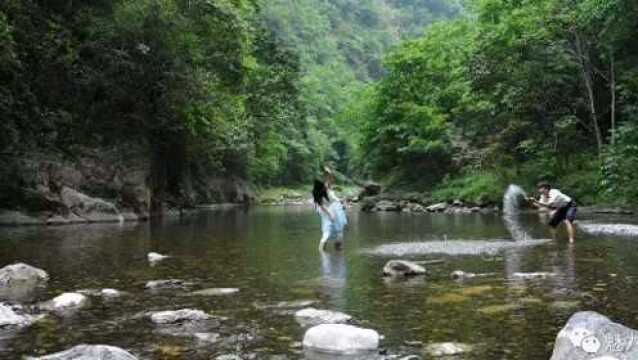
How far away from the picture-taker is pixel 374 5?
190 m

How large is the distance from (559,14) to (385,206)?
17.1 meters

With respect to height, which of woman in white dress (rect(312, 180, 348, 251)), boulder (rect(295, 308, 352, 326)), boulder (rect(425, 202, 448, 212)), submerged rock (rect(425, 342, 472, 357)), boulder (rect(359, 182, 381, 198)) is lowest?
submerged rock (rect(425, 342, 472, 357))

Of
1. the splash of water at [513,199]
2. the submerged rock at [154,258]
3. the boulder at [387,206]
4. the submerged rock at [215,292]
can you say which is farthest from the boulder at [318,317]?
the boulder at [387,206]

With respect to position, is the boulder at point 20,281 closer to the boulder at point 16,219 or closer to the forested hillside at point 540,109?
the boulder at point 16,219

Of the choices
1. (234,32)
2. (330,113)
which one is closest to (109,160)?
(234,32)

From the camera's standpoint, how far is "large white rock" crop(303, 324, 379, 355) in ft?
23.2

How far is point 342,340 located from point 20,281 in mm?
7125

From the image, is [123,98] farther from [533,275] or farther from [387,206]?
[533,275]

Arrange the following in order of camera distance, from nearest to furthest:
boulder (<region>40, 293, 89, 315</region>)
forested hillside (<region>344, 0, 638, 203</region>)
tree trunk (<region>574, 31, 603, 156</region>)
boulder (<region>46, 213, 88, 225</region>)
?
boulder (<region>40, 293, 89, 315</region>) → forested hillside (<region>344, 0, 638, 203</region>) → boulder (<region>46, 213, 88, 225</region>) → tree trunk (<region>574, 31, 603, 156</region>)

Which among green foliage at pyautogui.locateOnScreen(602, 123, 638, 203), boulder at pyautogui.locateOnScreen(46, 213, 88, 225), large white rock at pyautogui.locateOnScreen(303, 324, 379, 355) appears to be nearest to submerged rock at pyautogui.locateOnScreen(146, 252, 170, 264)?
large white rock at pyautogui.locateOnScreen(303, 324, 379, 355)

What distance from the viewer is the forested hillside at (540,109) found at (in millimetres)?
29683

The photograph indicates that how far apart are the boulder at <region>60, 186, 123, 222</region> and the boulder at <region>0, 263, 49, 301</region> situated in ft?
63.7

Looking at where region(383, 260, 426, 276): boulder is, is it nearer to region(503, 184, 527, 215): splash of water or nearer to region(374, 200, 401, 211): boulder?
region(503, 184, 527, 215): splash of water

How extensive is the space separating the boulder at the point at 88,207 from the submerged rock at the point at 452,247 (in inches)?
689
